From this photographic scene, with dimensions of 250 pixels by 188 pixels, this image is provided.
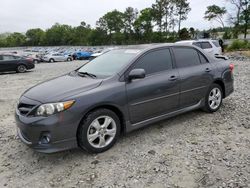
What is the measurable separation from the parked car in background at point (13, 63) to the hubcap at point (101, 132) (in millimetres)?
14000

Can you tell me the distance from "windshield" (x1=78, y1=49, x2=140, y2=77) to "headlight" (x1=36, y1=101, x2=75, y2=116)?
0.90 metres

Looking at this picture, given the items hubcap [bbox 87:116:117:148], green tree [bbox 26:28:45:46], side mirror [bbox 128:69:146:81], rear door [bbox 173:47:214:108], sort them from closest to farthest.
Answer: hubcap [bbox 87:116:117:148] < side mirror [bbox 128:69:146:81] < rear door [bbox 173:47:214:108] < green tree [bbox 26:28:45:46]

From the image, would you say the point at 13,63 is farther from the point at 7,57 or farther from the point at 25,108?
the point at 25,108

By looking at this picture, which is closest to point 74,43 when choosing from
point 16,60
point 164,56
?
point 16,60

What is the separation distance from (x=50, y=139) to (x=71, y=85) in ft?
2.85

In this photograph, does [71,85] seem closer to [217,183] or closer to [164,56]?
[164,56]

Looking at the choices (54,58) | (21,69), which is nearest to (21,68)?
(21,69)

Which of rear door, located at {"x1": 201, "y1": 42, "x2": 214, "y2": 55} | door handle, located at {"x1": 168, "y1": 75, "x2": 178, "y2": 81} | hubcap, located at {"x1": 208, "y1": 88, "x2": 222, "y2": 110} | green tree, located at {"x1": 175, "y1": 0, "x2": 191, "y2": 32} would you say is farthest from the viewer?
green tree, located at {"x1": 175, "y1": 0, "x2": 191, "y2": 32}

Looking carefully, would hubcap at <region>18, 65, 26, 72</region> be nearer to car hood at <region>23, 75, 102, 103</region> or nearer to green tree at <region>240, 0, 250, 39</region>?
car hood at <region>23, 75, 102, 103</region>

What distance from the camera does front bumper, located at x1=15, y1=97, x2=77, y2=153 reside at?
125 inches

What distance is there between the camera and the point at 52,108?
3.22 meters

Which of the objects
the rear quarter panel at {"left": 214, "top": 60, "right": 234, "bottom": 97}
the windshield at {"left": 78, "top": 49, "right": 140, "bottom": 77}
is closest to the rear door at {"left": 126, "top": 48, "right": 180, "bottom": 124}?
the windshield at {"left": 78, "top": 49, "right": 140, "bottom": 77}

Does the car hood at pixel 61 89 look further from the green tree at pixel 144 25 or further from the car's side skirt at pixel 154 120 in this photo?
the green tree at pixel 144 25

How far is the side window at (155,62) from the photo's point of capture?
405 cm
